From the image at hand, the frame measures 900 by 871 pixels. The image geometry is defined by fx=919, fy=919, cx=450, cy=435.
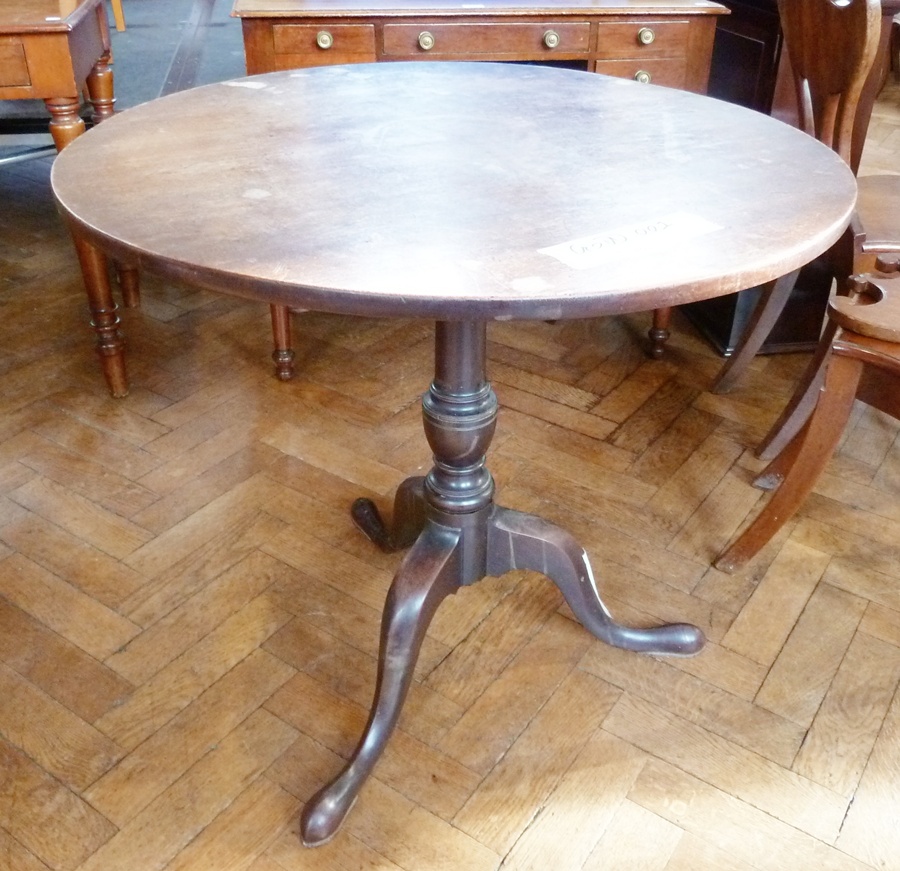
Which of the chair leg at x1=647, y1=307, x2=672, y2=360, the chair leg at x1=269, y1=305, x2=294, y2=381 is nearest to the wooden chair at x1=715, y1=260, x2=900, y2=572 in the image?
the chair leg at x1=647, y1=307, x2=672, y2=360

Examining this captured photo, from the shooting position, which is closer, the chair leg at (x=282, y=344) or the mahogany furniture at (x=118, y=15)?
the chair leg at (x=282, y=344)

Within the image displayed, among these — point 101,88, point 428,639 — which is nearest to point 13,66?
point 101,88

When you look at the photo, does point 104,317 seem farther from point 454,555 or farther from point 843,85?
point 843,85

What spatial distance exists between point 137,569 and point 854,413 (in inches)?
58.2

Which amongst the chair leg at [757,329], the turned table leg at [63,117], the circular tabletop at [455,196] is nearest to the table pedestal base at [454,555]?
the circular tabletop at [455,196]

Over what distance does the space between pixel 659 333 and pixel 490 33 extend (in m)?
0.75

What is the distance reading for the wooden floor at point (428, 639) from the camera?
1135 mm

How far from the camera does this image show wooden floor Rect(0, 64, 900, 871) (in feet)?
3.72

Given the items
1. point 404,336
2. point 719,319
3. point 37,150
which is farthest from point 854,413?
point 37,150

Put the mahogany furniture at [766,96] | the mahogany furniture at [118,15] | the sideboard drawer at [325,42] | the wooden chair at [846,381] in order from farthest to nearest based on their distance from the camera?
the mahogany furniture at [118,15] → the mahogany furniture at [766,96] → the sideboard drawer at [325,42] → the wooden chair at [846,381]

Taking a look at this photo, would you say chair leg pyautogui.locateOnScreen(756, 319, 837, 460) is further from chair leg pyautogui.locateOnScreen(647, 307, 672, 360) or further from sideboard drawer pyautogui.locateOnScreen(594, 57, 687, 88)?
sideboard drawer pyautogui.locateOnScreen(594, 57, 687, 88)

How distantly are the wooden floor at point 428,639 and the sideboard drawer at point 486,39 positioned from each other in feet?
2.21

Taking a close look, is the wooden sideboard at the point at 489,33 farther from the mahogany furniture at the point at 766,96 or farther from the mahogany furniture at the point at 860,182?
the mahogany furniture at the point at 860,182

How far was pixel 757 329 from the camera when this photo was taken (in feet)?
6.17
